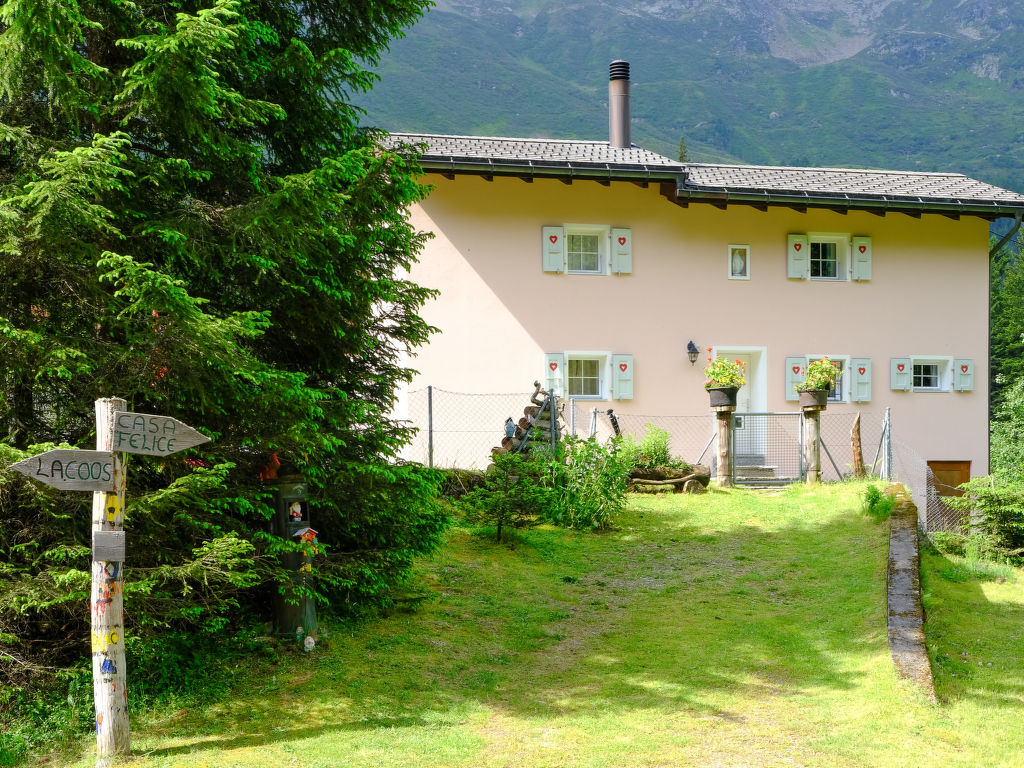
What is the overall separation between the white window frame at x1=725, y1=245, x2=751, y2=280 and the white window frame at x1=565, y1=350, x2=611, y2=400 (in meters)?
2.77

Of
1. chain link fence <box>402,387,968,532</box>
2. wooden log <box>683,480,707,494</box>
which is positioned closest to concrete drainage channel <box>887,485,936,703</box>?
wooden log <box>683,480,707,494</box>

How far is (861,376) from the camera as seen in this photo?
17.7 meters

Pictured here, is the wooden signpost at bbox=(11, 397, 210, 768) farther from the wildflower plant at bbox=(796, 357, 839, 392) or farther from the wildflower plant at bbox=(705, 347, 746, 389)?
the wildflower plant at bbox=(796, 357, 839, 392)

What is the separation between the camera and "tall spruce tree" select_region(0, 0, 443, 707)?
558 cm

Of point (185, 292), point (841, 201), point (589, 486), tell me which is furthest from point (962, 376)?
point (185, 292)

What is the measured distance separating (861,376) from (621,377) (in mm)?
4528

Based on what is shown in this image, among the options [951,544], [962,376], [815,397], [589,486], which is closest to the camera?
[589,486]

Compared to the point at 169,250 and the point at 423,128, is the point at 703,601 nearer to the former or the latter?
the point at 169,250

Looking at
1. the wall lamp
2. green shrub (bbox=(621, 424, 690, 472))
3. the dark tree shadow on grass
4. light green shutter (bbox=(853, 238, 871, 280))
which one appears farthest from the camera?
light green shutter (bbox=(853, 238, 871, 280))

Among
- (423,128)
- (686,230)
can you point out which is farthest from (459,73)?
(686,230)

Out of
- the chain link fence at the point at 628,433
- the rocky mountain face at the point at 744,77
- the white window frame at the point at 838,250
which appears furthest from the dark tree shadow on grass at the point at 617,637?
the rocky mountain face at the point at 744,77

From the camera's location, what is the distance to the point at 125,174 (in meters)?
5.92

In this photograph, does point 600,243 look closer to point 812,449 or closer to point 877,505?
point 812,449

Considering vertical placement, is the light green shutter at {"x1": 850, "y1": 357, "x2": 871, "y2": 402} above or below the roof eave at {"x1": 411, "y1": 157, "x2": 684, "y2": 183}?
below
